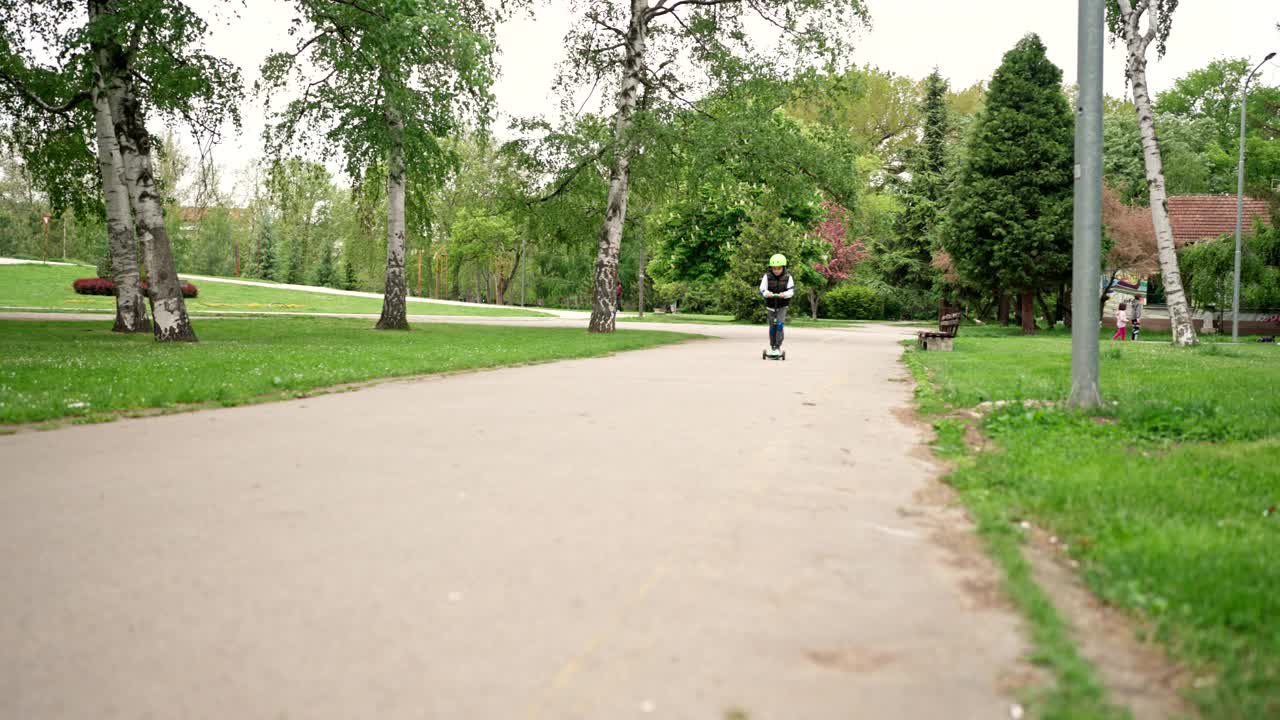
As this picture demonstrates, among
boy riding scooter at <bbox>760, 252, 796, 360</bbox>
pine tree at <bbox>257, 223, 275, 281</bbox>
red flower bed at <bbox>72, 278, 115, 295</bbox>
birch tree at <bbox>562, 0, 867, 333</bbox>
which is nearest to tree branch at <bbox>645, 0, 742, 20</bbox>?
birch tree at <bbox>562, 0, 867, 333</bbox>

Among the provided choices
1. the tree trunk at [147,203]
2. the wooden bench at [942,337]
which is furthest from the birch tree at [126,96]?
the wooden bench at [942,337]

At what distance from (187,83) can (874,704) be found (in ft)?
70.2

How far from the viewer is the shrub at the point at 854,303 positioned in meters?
53.7

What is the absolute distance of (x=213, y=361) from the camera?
12867 millimetres

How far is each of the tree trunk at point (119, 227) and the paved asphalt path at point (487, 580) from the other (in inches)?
547

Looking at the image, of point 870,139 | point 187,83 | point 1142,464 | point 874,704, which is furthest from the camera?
point 870,139

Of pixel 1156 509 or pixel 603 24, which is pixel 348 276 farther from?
pixel 1156 509

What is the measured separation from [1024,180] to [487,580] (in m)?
34.5

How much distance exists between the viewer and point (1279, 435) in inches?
279

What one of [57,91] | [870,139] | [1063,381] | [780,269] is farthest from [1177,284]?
[870,139]

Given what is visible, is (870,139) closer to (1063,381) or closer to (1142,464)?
(1063,381)

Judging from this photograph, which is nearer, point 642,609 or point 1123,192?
point 642,609

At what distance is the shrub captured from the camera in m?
53.7

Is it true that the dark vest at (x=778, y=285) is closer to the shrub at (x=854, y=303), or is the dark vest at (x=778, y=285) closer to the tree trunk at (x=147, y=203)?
the tree trunk at (x=147, y=203)
